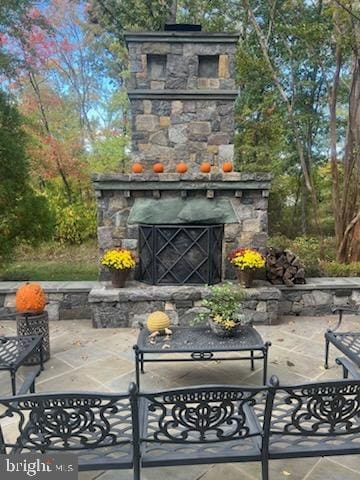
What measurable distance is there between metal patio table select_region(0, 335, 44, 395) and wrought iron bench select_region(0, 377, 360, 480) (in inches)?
37.7

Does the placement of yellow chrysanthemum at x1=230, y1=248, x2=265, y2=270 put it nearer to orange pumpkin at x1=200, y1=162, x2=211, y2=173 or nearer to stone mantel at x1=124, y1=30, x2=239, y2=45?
orange pumpkin at x1=200, y1=162, x2=211, y2=173

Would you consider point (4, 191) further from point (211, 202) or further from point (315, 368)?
point (315, 368)

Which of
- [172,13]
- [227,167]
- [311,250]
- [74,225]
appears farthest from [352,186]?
[74,225]

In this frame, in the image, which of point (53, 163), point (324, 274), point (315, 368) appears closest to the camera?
point (315, 368)

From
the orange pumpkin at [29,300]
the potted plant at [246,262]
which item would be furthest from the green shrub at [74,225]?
the orange pumpkin at [29,300]

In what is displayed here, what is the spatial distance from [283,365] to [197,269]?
1543 millimetres

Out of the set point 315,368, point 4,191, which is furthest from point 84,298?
point 315,368

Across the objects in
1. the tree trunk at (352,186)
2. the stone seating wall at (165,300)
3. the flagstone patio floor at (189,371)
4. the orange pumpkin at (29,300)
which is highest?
the tree trunk at (352,186)

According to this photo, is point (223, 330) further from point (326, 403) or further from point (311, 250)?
point (311, 250)

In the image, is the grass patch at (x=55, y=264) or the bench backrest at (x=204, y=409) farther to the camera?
the grass patch at (x=55, y=264)

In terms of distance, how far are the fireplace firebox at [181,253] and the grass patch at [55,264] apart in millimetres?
1619

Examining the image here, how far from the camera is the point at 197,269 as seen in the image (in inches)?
173

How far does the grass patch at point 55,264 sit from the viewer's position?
5.58 metres

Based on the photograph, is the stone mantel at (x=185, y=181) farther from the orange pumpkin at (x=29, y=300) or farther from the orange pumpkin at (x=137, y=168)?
the orange pumpkin at (x=29, y=300)
